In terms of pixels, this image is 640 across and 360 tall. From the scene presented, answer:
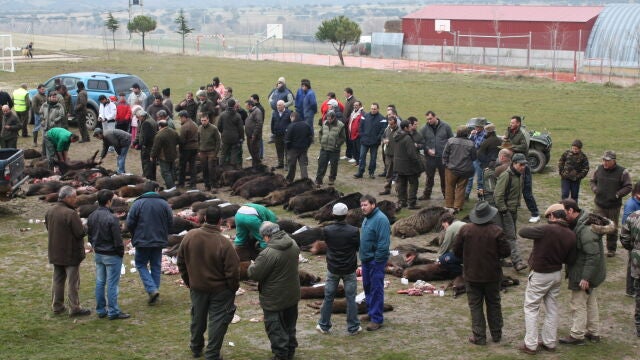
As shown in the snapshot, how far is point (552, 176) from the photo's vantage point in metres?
18.7

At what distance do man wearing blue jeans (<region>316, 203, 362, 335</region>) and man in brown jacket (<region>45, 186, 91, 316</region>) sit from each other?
3.40 meters

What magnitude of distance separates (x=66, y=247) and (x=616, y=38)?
1811 inches

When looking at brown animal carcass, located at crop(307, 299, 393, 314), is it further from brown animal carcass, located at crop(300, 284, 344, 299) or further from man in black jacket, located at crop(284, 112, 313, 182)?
man in black jacket, located at crop(284, 112, 313, 182)

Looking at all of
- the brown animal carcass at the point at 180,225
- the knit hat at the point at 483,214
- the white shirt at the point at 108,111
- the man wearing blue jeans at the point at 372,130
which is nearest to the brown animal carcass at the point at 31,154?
the white shirt at the point at 108,111

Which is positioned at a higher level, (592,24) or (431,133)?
(592,24)

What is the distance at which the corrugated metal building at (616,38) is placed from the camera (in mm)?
47406

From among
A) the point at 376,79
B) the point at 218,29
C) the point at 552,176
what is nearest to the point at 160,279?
the point at 552,176

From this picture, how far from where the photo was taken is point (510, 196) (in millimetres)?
12594

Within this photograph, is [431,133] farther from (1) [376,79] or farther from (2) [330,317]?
(1) [376,79]

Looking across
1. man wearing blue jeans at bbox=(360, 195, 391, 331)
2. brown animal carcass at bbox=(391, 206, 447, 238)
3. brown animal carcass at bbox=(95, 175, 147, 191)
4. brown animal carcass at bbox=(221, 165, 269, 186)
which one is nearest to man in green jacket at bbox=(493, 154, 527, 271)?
brown animal carcass at bbox=(391, 206, 447, 238)

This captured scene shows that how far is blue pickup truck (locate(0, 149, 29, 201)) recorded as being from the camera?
1534 cm

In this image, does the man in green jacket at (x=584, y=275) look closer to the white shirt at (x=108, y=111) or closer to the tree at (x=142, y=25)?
the white shirt at (x=108, y=111)

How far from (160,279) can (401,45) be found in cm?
5281

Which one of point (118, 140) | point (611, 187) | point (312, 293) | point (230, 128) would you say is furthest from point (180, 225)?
point (611, 187)
